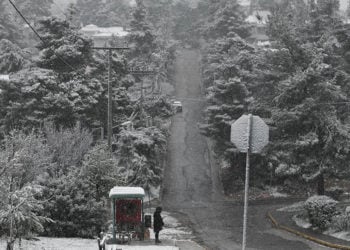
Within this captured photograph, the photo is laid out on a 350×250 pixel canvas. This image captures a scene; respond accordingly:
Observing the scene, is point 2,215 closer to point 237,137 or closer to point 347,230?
point 237,137

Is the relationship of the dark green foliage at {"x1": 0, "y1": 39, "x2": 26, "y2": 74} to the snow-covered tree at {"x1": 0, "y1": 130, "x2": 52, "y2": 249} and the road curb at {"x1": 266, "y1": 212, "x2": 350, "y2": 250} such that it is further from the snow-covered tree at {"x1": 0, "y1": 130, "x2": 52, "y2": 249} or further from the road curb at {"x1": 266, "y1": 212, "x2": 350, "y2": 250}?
the snow-covered tree at {"x1": 0, "y1": 130, "x2": 52, "y2": 249}

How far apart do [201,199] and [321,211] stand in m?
12.7

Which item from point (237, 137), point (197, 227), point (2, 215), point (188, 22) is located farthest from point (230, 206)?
point (188, 22)

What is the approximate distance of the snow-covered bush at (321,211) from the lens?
80.6 feet

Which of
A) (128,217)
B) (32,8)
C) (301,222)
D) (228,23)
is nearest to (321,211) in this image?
(301,222)

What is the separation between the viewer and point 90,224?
22.8 meters

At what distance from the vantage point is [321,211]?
2481cm

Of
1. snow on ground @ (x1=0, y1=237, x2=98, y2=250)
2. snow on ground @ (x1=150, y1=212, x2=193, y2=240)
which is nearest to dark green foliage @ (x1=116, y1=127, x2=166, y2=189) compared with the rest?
snow on ground @ (x1=150, y1=212, x2=193, y2=240)

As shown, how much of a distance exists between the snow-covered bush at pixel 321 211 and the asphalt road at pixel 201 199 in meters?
1.25

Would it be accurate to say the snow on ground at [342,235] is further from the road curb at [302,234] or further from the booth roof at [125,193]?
the booth roof at [125,193]

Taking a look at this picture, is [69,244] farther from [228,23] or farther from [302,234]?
[228,23]

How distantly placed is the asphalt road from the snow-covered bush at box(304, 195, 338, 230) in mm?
1249

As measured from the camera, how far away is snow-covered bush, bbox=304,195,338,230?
24562 mm

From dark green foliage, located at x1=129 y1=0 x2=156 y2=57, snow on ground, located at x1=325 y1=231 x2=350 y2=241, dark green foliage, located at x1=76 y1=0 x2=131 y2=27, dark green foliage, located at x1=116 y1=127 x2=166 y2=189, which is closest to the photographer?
snow on ground, located at x1=325 y1=231 x2=350 y2=241
